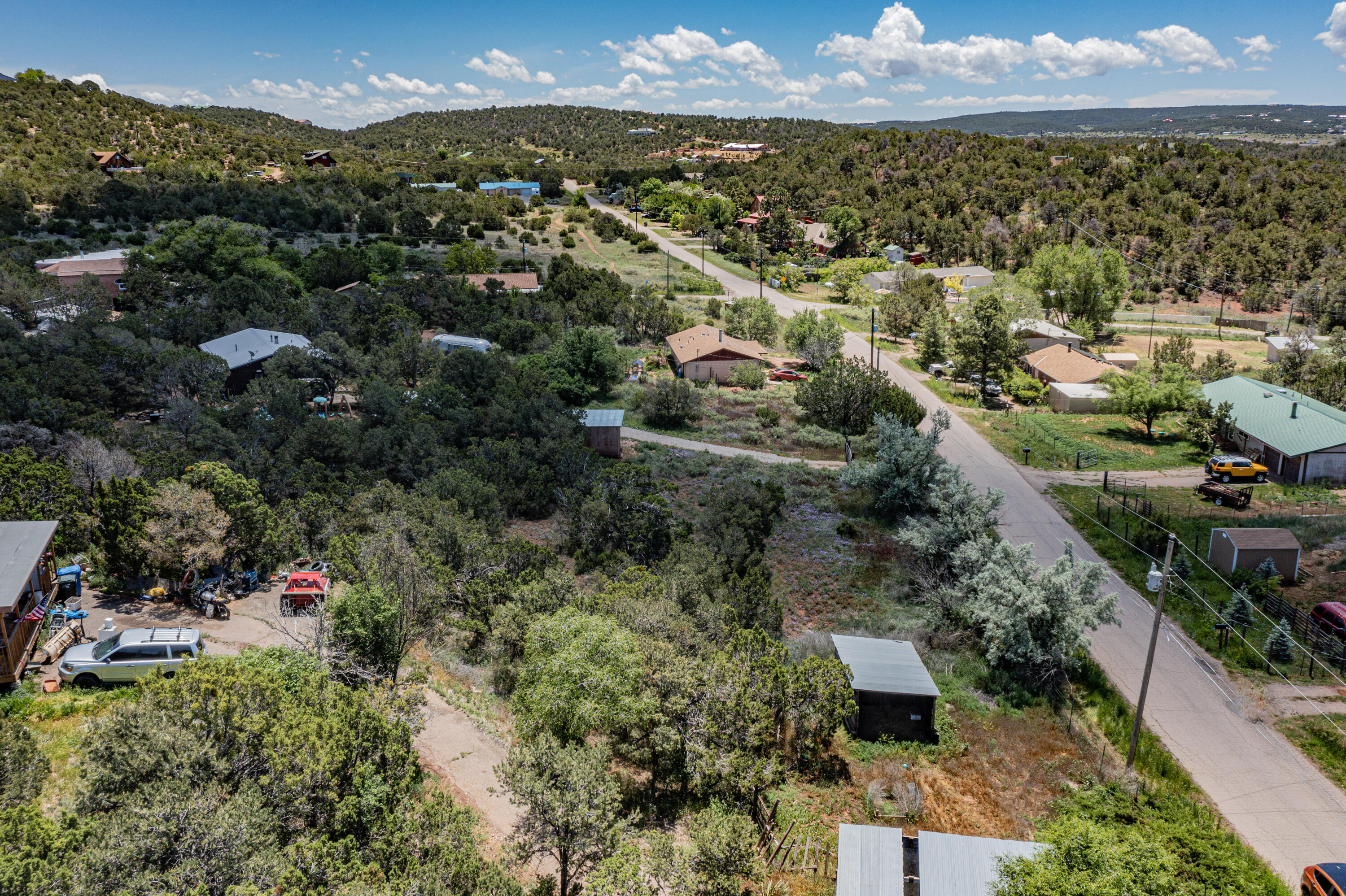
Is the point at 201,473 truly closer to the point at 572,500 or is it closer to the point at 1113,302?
the point at 572,500

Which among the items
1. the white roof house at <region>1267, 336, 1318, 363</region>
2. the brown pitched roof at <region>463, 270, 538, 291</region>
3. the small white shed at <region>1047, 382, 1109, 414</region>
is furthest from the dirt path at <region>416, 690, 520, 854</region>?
the white roof house at <region>1267, 336, 1318, 363</region>

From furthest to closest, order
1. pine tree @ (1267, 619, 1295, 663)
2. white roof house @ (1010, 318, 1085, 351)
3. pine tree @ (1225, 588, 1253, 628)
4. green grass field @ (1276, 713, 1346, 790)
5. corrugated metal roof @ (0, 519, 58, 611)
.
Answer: white roof house @ (1010, 318, 1085, 351), pine tree @ (1225, 588, 1253, 628), pine tree @ (1267, 619, 1295, 663), green grass field @ (1276, 713, 1346, 790), corrugated metal roof @ (0, 519, 58, 611)

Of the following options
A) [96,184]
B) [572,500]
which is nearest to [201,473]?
[572,500]

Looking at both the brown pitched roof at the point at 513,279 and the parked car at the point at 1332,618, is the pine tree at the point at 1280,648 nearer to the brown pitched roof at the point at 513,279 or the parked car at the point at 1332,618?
the parked car at the point at 1332,618

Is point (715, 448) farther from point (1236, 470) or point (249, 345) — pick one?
point (249, 345)

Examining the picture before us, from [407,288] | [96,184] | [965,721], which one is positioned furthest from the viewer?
[96,184]

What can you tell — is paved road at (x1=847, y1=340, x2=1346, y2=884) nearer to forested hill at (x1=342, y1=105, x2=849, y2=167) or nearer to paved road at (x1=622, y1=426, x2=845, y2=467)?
paved road at (x1=622, y1=426, x2=845, y2=467)
